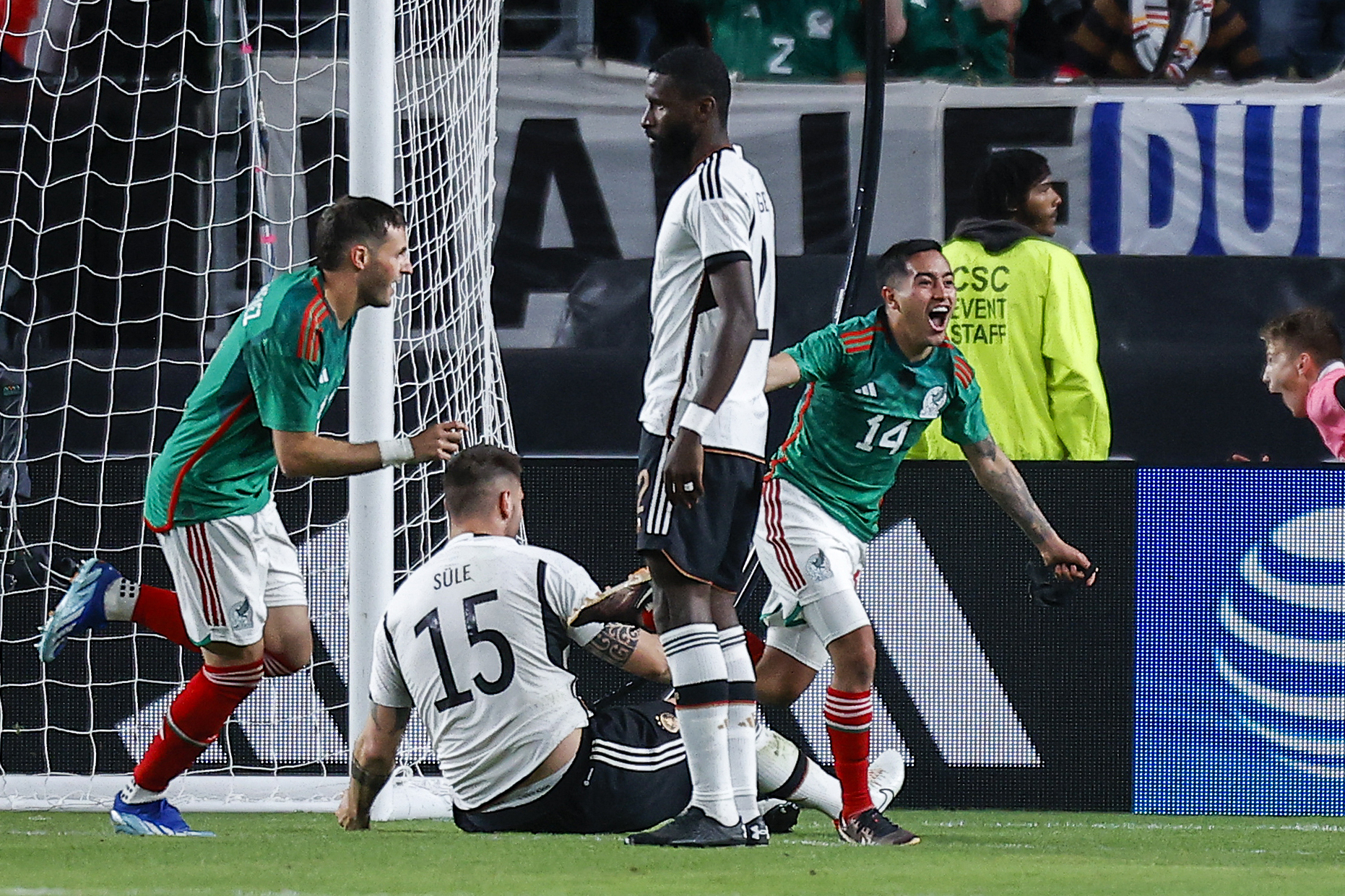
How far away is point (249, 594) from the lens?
5184mm

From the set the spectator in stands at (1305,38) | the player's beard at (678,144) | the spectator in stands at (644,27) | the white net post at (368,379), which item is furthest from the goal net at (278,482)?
the spectator in stands at (1305,38)

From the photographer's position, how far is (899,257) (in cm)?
523

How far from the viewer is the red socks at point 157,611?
5480mm

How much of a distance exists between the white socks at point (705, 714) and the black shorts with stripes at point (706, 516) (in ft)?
0.46

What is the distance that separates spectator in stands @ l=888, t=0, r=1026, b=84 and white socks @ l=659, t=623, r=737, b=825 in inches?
197

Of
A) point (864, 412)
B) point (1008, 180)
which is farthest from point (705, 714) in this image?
point (1008, 180)

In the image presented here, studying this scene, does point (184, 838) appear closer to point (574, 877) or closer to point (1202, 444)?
point (574, 877)

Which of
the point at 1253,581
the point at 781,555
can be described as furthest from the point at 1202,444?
the point at 781,555

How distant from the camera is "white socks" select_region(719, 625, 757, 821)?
14.4 ft

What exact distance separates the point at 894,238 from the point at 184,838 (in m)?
4.70

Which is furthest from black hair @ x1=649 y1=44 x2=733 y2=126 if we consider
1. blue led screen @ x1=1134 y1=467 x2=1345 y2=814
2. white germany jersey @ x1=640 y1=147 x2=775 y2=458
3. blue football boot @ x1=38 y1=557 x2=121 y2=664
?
blue led screen @ x1=1134 y1=467 x2=1345 y2=814

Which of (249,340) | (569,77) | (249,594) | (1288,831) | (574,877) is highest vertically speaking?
(569,77)

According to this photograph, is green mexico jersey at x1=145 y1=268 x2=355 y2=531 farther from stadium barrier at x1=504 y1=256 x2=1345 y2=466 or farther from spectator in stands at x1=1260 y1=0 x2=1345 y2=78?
spectator in stands at x1=1260 y1=0 x2=1345 y2=78

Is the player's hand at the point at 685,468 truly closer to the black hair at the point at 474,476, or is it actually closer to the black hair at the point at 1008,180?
the black hair at the point at 474,476
